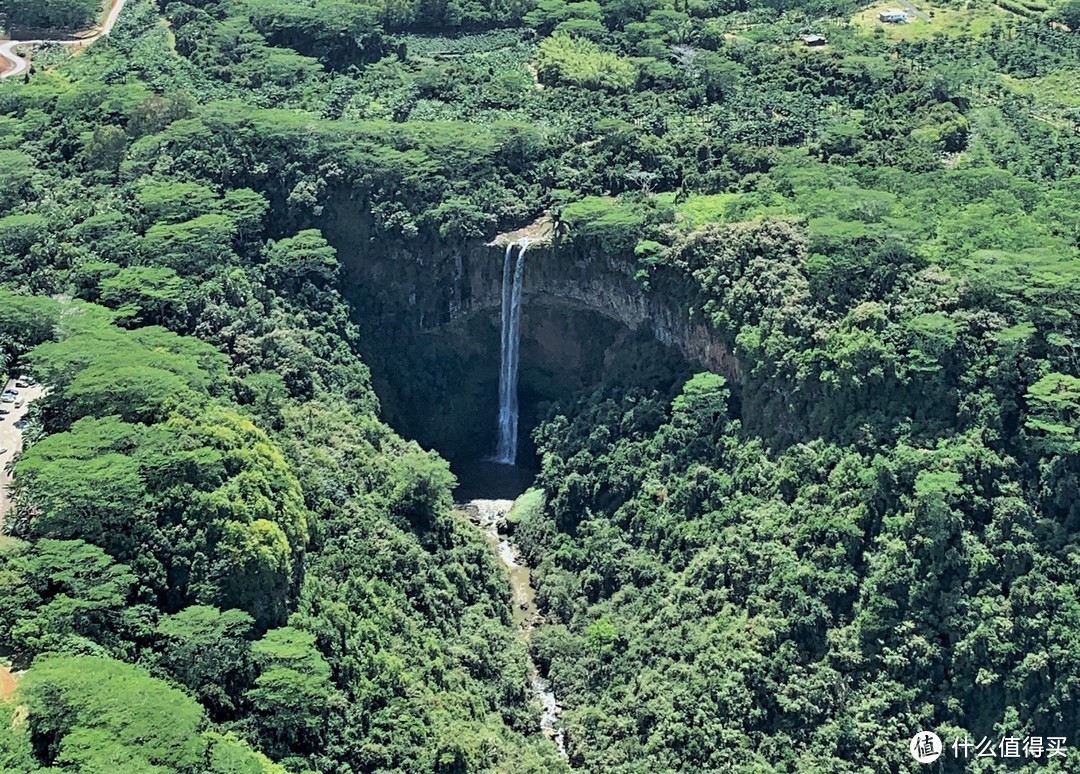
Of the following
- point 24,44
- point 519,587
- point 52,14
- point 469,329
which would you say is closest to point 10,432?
point 519,587

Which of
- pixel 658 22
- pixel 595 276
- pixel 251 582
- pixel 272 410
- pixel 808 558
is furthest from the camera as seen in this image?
pixel 658 22

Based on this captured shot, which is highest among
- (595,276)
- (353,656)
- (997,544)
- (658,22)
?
(658,22)

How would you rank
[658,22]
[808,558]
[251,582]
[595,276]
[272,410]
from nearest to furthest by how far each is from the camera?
[251,582], [808,558], [272,410], [595,276], [658,22]

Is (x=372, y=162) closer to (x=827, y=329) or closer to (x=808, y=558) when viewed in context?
(x=827, y=329)

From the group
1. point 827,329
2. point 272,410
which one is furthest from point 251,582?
point 827,329

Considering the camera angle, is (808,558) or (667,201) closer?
(808,558)

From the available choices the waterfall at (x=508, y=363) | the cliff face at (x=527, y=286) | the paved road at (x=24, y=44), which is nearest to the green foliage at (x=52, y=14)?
the paved road at (x=24, y=44)

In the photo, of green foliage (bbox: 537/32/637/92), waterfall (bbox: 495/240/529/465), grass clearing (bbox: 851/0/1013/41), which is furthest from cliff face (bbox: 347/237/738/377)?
grass clearing (bbox: 851/0/1013/41)
